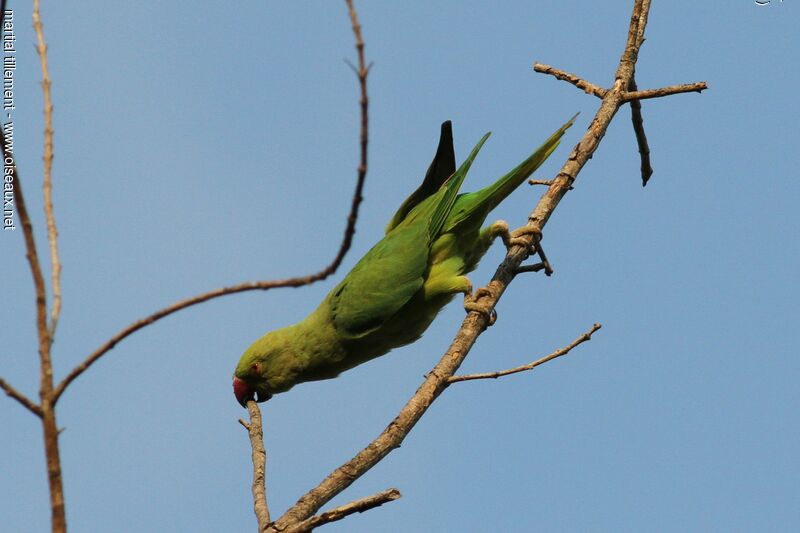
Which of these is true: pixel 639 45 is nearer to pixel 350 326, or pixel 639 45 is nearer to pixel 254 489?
pixel 350 326

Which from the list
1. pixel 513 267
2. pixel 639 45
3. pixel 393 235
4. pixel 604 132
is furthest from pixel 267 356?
pixel 639 45

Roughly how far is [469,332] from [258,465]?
1.51m

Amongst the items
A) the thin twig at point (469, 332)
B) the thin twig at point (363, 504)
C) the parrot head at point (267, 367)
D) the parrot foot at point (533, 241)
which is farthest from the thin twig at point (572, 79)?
the thin twig at point (363, 504)

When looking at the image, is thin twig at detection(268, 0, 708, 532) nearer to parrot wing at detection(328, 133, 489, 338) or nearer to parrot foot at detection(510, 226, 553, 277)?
parrot foot at detection(510, 226, 553, 277)

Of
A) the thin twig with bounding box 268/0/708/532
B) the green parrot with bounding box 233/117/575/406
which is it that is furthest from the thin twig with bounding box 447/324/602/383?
the green parrot with bounding box 233/117/575/406

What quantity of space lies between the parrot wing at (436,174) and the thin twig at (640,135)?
1.36 m

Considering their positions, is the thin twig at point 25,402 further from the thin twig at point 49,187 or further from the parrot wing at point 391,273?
the parrot wing at point 391,273

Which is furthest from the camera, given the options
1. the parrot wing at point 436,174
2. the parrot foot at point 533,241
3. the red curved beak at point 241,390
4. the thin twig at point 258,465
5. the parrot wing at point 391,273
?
the parrot wing at point 436,174

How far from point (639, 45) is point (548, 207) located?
1409 millimetres

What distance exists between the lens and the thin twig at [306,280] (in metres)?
1.93

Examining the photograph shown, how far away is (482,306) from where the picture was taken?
17.5ft

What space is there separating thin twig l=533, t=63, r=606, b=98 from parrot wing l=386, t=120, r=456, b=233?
82 cm

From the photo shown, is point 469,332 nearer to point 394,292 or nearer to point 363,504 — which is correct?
point 394,292

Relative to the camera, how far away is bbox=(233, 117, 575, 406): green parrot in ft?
21.2
